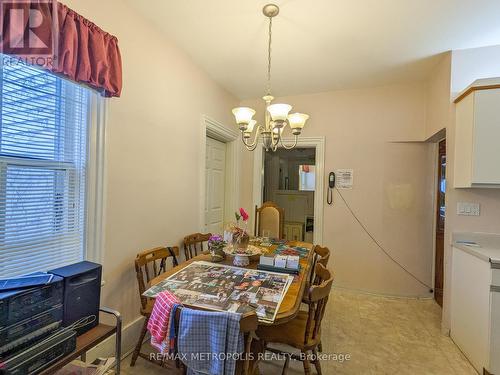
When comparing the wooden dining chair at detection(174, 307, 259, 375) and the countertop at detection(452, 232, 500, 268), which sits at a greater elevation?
the countertop at detection(452, 232, 500, 268)

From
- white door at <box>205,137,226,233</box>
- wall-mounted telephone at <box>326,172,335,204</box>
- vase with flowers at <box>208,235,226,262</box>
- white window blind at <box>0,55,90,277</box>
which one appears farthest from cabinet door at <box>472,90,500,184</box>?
white window blind at <box>0,55,90,277</box>

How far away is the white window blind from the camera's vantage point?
4.32 feet

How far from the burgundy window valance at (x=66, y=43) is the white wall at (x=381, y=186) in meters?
2.70

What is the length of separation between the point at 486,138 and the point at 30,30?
3.19 metres

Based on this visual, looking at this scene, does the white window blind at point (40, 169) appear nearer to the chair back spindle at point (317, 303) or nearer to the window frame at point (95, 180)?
the window frame at point (95, 180)

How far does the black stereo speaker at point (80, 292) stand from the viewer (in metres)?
1.20

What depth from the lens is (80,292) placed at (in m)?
1.26

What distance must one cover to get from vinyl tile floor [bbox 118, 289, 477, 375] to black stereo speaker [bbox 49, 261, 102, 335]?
2.66 feet

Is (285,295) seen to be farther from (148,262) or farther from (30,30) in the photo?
(30,30)

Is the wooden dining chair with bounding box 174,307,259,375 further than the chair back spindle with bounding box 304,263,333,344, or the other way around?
the chair back spindle with bounding box 304,263,333,344

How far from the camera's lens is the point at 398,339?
88.7 inches

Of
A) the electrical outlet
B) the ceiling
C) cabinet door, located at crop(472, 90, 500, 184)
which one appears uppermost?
the ceiling

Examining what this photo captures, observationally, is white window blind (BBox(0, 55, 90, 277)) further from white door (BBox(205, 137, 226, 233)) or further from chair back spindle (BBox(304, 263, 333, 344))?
white door (BBox(205, 137, 226, 233))

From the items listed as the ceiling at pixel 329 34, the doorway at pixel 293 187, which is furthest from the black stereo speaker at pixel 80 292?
the doorway at pixel 293 187
